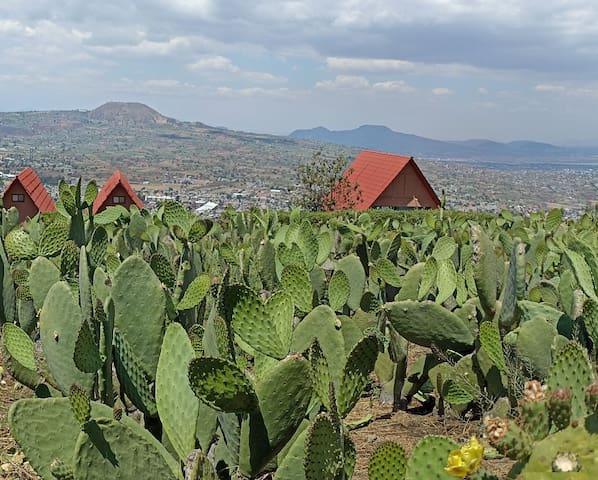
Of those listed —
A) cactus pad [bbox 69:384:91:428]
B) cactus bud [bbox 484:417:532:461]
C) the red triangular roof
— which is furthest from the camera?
the red triangular roof

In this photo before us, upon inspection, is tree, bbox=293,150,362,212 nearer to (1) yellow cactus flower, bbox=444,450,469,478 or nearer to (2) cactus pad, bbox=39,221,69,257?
(2) cactus pad, bbox=39,221,69,257

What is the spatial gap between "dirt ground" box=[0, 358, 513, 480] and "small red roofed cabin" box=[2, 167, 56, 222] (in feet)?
44.7

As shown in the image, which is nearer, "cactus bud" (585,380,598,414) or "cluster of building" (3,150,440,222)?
"cactus bud" (585,380,598,414)

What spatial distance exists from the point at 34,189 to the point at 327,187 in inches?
584

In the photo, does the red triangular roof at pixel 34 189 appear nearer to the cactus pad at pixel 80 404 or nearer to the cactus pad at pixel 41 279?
the cactus pad at pixel 41 279

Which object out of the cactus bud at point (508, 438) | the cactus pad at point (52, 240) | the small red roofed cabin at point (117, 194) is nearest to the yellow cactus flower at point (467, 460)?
the cactus bud at point (508, 438)

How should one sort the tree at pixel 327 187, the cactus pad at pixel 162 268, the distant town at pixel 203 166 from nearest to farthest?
the cactus pad at pixel 162 268, the tree at pixel 327 187, the distant town at pixel 203 166

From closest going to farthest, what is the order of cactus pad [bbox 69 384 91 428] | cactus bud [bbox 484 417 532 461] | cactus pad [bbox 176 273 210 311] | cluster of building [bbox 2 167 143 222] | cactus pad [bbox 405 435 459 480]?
1. cactus bud [bbox 484 417 532 461]
2. cactus pad [bbox 405 435 459 480]
3. cactus pad [bbox 69 384 91 428]
4. cactus pad [bbox 176 273 210 311]
5. cluster of building [bbox 2 167 143 222]

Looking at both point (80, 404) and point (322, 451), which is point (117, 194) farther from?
point (322, 451)

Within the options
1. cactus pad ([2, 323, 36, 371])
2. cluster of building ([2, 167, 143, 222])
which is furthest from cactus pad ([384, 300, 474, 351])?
cluster of building ([2, 167, 143, 222])

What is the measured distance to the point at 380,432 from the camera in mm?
4184

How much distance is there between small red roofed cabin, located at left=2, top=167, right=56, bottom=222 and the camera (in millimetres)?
17734

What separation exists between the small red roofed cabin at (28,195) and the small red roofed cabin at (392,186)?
1400cm

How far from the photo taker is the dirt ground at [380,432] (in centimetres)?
359
